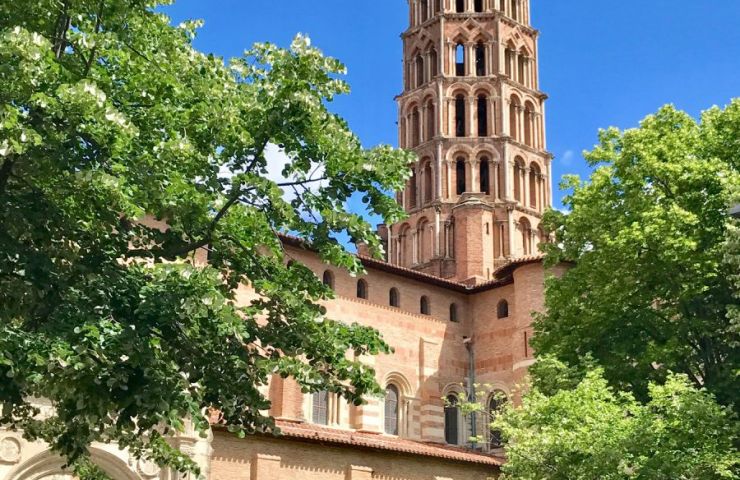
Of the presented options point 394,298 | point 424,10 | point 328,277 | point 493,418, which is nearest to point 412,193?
point 424,10

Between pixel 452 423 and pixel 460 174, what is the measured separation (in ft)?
59.4

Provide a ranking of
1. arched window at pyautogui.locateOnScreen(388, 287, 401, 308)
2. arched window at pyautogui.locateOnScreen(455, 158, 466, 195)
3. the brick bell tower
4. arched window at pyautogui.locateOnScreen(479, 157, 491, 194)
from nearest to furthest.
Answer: arched window at pyautogui.locateOnScreen(388, 287, 401, 308), the brick bell tower, arched window at pyautogui.locateOnScreen(479, 157, 491, 194), arched window at pyautogui.locateOnScreen(455, 158, 466, 195)

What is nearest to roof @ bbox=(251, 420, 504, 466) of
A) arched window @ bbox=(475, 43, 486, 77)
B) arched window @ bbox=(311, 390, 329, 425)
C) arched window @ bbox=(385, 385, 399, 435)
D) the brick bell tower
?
arched window @ bbox=(311, 390, 329, 425)

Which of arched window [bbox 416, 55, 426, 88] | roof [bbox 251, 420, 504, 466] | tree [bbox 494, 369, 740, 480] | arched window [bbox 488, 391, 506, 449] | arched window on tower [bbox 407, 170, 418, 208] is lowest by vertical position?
tree [bbox 494, 369, 740, 480]

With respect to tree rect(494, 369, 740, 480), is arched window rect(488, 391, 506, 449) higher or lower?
higher

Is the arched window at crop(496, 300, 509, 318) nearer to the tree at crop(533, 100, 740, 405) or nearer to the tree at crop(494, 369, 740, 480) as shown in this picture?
the tree at crop(533, 100, 740, 405)

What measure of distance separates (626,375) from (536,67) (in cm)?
3744

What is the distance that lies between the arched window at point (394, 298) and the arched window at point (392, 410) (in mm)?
3123

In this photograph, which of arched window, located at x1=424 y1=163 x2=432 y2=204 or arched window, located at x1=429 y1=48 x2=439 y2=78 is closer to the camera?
arched window, located at x1=424 y1=163 x2=432 y2=204

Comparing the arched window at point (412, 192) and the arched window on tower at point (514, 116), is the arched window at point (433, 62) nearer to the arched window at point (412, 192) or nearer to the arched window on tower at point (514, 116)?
the arched window on tower at point (514, 116)

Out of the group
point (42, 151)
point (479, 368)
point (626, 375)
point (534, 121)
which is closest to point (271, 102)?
point (42, 151)

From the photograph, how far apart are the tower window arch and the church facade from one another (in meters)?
0.08

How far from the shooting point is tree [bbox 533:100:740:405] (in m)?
22.9

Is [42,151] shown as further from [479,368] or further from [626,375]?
[479,368]
